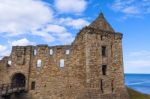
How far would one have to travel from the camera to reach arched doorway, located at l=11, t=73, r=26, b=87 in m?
39.3

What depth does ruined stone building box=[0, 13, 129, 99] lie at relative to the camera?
33.8 meters

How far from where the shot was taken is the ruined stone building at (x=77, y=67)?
33750 millimetres

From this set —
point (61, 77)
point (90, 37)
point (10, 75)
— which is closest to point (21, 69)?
point (10, 75)

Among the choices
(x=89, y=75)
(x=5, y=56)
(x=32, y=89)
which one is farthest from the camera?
(x=5, y=56)

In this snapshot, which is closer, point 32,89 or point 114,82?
point 114,82

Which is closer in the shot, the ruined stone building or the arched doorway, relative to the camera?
the ruined stone building

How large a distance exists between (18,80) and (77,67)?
11.3m

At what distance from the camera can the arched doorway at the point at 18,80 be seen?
129ft

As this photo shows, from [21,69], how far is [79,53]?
10098 millimetres

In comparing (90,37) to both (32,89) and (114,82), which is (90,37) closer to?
(114,82)

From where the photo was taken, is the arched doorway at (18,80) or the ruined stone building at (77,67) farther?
the arched doorway at (18,80)

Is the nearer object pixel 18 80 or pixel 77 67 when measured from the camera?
pixel 77 67

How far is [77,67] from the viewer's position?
116ft

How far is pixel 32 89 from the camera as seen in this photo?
37625mm
